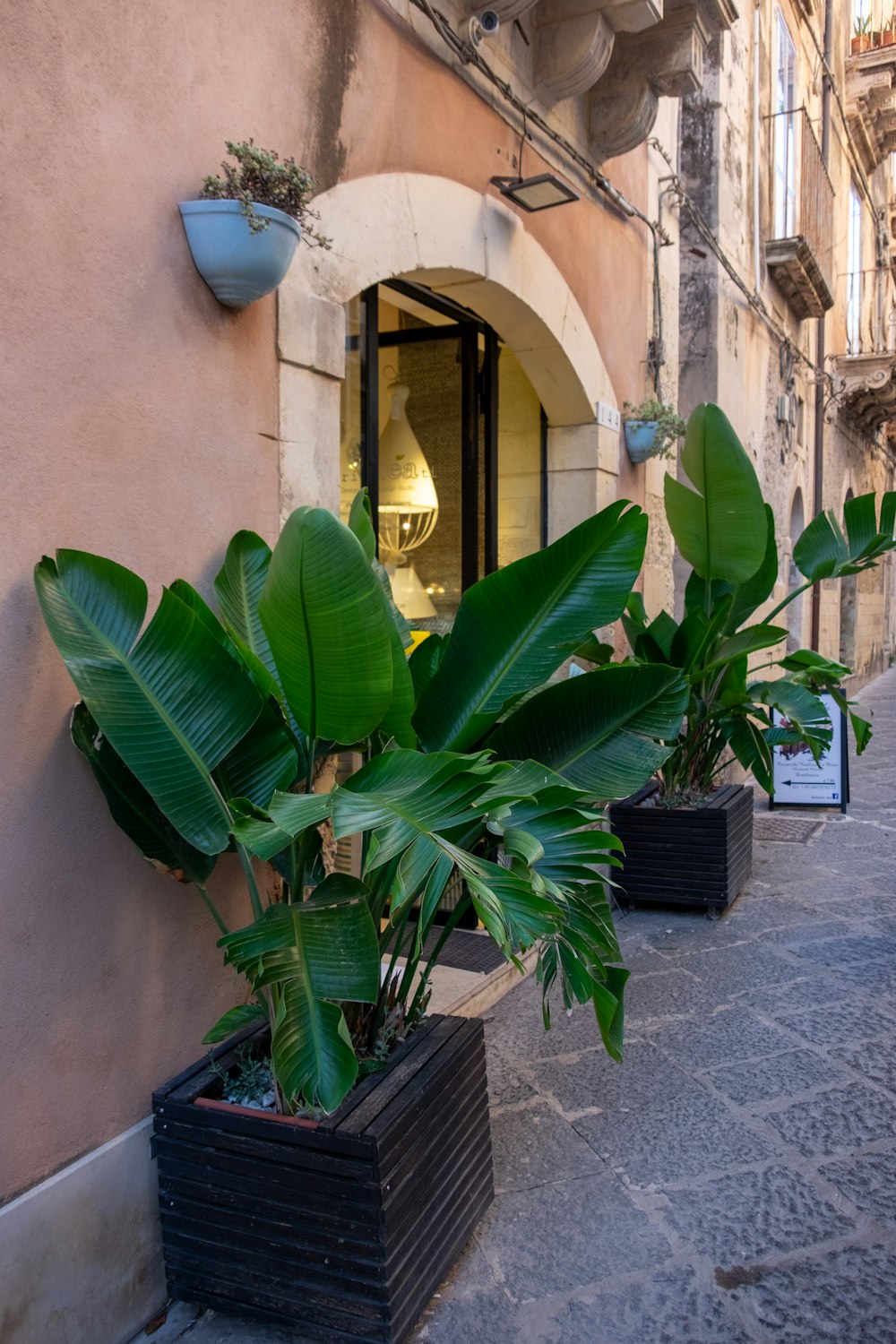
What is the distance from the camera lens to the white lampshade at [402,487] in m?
4.90

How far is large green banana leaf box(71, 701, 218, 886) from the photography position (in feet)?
6.76

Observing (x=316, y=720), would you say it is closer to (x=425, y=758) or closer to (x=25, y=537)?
(x=425, y=758)

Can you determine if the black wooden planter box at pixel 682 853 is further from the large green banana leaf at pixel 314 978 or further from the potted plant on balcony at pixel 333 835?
the large green banana leaf at pixel 314 978

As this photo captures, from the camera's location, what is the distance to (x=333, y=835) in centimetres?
167

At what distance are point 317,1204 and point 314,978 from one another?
49 centimetres

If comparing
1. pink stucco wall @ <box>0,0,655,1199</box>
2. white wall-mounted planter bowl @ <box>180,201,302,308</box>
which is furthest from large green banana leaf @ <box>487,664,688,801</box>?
white wall-mounted planter bowl @ <box>180,201,302,308</box>

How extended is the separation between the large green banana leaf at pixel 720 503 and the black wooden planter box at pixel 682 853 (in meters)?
1.20

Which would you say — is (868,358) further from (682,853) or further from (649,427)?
(682,853)

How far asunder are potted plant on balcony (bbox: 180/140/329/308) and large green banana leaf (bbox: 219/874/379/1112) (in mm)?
1457

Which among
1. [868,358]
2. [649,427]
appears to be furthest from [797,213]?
[649,427]

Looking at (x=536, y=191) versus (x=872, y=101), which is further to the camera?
(x=872, y=101)

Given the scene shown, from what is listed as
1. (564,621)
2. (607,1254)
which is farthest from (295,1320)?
(564,621)

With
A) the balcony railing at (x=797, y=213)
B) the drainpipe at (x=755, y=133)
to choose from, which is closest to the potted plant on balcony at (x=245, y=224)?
the drainpipe at (x=755, y=133)

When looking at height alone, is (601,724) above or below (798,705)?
above
